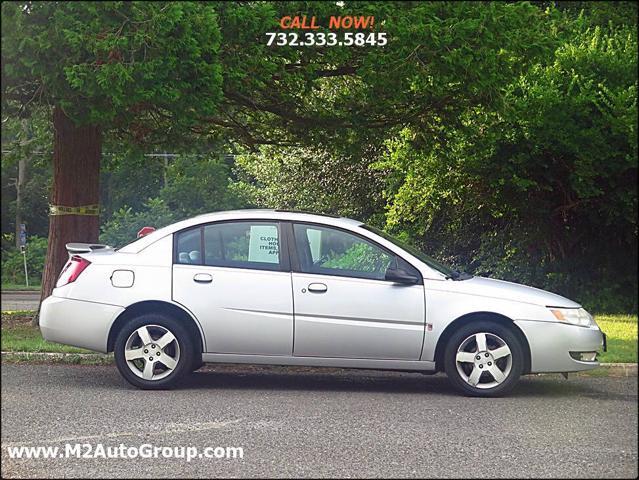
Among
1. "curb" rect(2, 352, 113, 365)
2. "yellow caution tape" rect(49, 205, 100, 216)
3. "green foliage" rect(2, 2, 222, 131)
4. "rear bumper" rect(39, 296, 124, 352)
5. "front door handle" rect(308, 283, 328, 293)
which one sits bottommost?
"curb" rect(2, 352, 113, 365)

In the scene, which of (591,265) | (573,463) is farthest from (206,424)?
(591,265)

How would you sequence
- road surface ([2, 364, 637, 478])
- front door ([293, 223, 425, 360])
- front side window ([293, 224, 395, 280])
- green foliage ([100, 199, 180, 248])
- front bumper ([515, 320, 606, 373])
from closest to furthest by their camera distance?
road surface ([2, 364, 637, 478]) → front bumper ([515, 320, 606, 373]) → front door ([293, 223, 425, 360]) → front side window ([293, 224, 395, 280]) → green foliage ([100, 199, 180, 248])

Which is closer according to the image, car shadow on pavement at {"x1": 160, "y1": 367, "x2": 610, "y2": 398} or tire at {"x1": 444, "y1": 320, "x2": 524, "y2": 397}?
tire at {"x1": 444, "y1": 320, "x2": 524, "y2": 397}

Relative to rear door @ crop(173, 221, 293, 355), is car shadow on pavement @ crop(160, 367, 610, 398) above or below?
below

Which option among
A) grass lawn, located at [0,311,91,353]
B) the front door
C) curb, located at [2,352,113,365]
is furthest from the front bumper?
grass lawn, located at [0,311,91,353]

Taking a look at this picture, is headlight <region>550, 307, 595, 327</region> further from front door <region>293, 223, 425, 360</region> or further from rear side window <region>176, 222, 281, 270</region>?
rear side window <region>176, 222, 281, 270</region>

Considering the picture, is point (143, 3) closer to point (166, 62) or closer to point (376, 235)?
point (166, 62)

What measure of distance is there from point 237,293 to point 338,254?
1008mm

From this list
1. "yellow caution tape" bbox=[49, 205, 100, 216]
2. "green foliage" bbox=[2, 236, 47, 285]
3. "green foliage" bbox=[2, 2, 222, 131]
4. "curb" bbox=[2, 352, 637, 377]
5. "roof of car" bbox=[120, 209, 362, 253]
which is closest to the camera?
"green foliage" bbox=[2, 236, 47, 285]

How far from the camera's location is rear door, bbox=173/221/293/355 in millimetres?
7121

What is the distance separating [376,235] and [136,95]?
7.57ft

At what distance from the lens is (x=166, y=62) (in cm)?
784

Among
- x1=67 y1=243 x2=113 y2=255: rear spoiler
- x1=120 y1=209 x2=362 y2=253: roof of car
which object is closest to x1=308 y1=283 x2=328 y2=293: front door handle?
x1=120 y1=209 x2=362 y2=253: roof of car

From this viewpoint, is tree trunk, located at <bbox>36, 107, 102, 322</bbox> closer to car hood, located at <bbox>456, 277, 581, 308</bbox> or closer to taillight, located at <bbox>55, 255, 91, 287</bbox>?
taillight, located at <bbox>55, 255, 91, 287</bbox>
